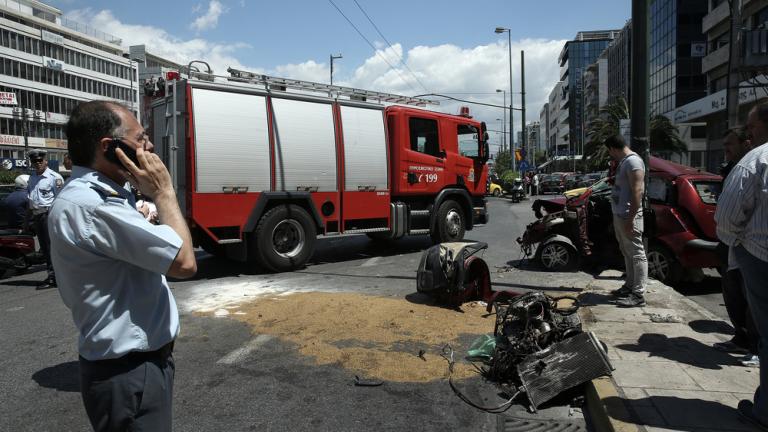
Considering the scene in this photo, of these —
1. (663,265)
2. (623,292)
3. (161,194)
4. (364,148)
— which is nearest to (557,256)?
(663,265)

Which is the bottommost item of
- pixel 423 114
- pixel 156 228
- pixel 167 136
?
pixel 156 228

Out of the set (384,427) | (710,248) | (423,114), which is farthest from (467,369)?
(423,114)

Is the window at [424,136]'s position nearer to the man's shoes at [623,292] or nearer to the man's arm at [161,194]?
the man's shoes at [623,292]

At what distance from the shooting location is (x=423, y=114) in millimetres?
10891

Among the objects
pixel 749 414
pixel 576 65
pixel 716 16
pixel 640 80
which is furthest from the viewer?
pixel 576 65

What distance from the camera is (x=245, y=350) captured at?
4.94m

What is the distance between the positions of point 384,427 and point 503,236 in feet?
35.4

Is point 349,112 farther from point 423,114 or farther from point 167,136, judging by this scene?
point 167,136

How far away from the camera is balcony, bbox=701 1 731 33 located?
3822cm

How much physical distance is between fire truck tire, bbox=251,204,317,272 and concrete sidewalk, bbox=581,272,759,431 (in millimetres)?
4760

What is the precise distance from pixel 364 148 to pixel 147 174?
817 cm

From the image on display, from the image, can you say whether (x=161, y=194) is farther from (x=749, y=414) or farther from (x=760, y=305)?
(x=749, y=414)

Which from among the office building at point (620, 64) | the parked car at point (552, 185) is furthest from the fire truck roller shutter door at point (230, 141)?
the office building at point (620, 64)

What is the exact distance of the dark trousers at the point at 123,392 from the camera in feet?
5.84
